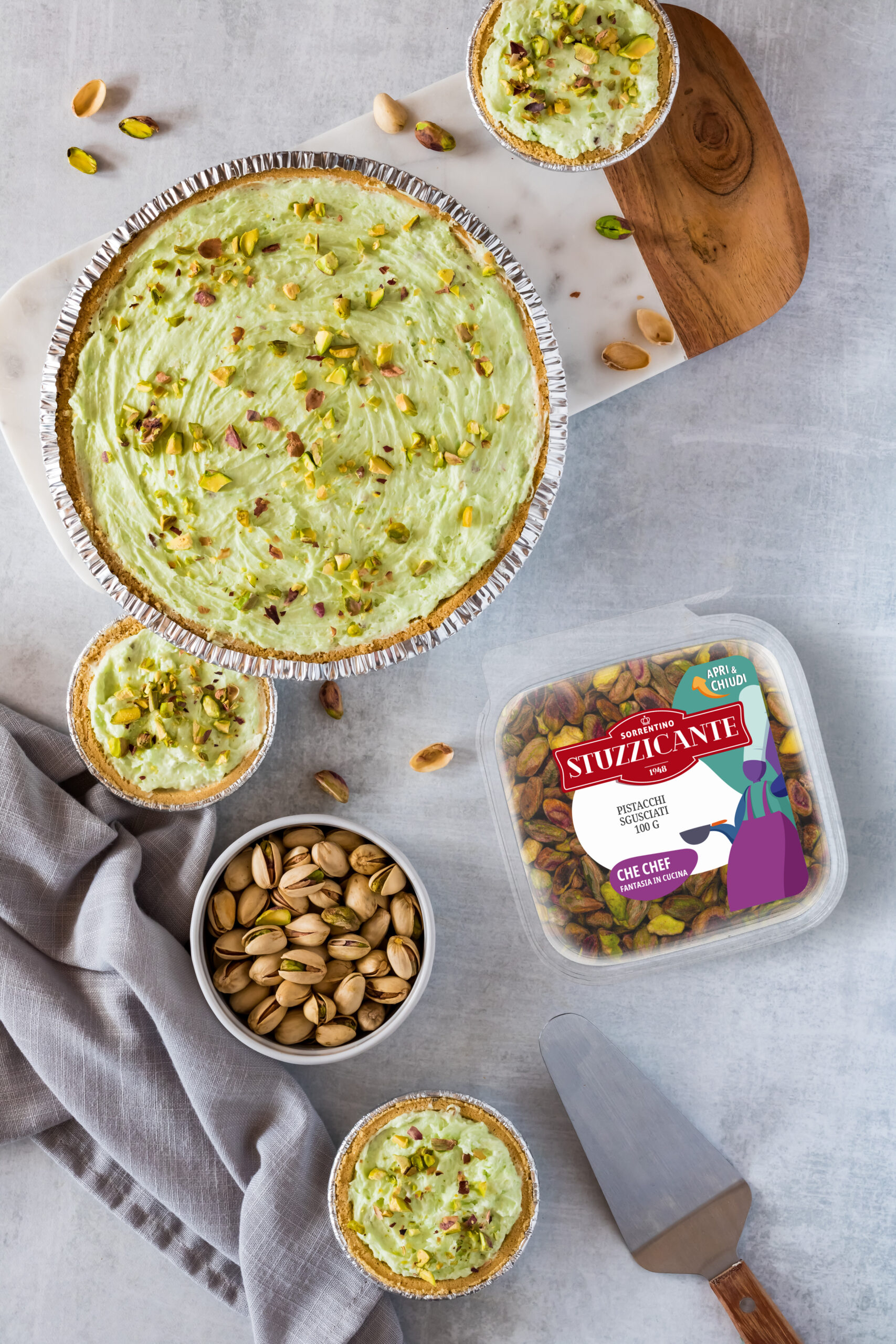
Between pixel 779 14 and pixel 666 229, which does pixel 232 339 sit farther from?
pixel 779 14

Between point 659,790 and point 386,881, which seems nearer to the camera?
point 386,881

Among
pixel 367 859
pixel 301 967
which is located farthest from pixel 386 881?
pixel 301 967

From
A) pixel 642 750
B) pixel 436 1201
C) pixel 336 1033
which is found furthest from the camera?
pixel 642 750

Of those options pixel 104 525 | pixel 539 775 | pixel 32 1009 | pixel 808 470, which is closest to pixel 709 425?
pixel 808 470

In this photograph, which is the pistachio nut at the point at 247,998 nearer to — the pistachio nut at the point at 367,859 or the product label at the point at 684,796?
the pistachio nut at the point at 367,859

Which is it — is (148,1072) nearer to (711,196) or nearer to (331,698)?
(331,698)

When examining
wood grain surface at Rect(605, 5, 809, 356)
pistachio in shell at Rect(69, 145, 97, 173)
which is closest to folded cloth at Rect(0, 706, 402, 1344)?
pistachio in shell at Rect(69, 145, 97, 173)

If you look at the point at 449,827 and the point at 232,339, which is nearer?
the point at 232,339
